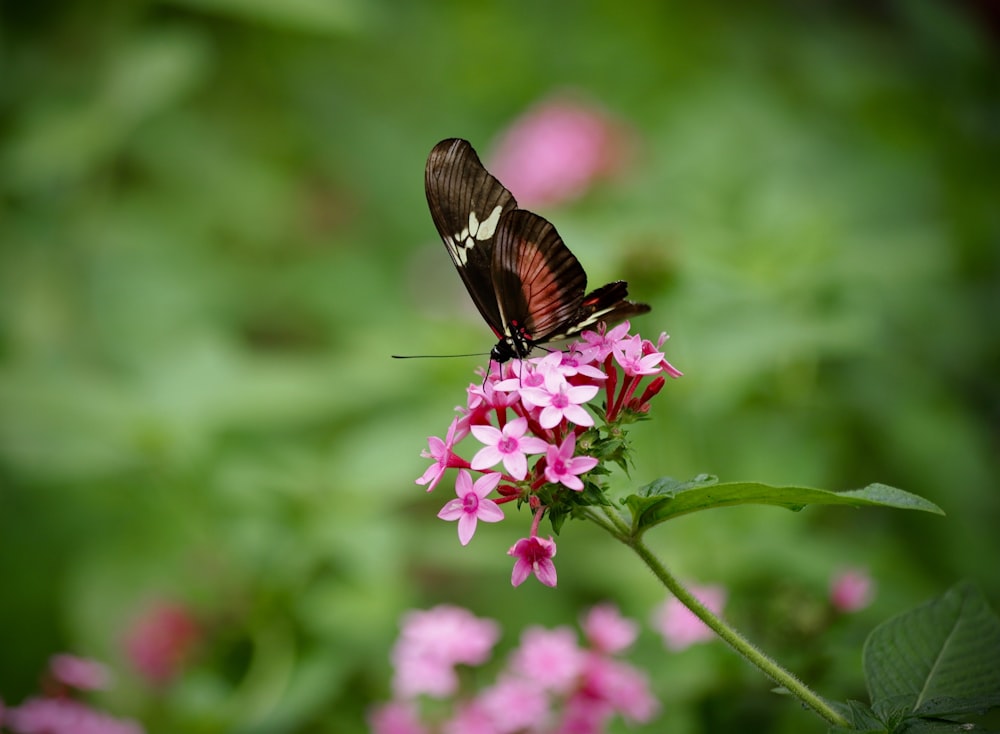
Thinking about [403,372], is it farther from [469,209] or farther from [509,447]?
[509,447]

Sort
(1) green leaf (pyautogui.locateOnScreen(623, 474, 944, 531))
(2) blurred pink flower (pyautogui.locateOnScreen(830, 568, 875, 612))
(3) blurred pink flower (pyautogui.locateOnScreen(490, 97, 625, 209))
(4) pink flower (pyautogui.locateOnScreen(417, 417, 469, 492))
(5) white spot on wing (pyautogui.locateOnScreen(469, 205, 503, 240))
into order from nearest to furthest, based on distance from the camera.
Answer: (1) green leaf (pyautogui.locateOnScreen(623, 474, 944, 531))
(4) pink flower (pyautogui.locateOnScreen(417, 417, 469, 492))
(5) white spot on wing (pyautogui.locateOnScreen(469, 205, 503, 240))
(2) blurred pink flower (pyautogui.locateOnScreen(830, 568, 875, 612))
(3) blurred pink flower (pyautogui.locateOnScreen(490, 97, 625, 209))

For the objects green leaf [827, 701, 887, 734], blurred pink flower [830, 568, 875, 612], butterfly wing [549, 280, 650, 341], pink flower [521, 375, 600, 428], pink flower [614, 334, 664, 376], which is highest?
butterfly wing [549, 280, 650, 341]

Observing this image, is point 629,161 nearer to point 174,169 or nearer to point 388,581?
point 174,169

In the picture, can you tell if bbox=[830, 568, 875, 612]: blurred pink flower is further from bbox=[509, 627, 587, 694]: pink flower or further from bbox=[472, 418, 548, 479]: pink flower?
bbox=[472, 418, 548, 479]: pink flower

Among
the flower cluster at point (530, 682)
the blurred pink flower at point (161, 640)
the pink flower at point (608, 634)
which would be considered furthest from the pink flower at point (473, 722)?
the blurred pink flower at point (161, 640)

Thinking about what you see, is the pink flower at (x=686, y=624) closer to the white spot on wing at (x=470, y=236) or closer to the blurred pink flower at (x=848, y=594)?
the blurred pink flower at (x=848, y=594)

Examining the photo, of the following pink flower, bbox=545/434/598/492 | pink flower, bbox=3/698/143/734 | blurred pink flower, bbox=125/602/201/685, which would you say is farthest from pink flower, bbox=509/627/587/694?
blurred pink flower, bbox=125/602/201/685
